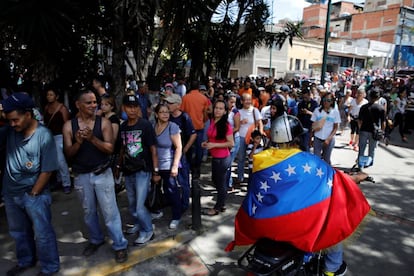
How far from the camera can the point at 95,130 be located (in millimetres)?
3062

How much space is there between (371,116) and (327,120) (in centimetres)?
107

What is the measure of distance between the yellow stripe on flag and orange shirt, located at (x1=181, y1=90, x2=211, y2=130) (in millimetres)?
3867

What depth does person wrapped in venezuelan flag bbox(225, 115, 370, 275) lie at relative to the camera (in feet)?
7.17

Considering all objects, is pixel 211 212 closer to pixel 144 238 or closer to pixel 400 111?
pixel 144 238

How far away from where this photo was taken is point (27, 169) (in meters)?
2.76

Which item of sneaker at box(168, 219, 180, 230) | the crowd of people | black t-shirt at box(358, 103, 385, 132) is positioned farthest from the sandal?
black t-shirt at box(358, 103, 385, 132)

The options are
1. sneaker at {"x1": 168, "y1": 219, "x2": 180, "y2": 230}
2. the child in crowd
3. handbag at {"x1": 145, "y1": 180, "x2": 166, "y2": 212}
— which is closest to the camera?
handbag at {"x1": 145, "y1": 180, "x2": 166, "y2": 212}

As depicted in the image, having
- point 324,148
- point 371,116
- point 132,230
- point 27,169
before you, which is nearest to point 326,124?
point 324,148

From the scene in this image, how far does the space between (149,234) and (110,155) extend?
1.13m

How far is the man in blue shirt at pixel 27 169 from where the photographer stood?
271cm

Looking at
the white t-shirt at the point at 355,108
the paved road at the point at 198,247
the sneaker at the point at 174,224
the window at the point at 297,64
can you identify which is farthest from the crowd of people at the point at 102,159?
the window at the point at 297,64

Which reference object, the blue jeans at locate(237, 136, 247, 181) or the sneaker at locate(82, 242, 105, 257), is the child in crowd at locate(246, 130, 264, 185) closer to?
the blue jeans at locate(237, 136, 247, 181)

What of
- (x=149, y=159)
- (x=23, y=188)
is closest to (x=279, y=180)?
(x=149, y=159)

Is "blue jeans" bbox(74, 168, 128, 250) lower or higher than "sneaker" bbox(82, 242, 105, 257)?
higher
